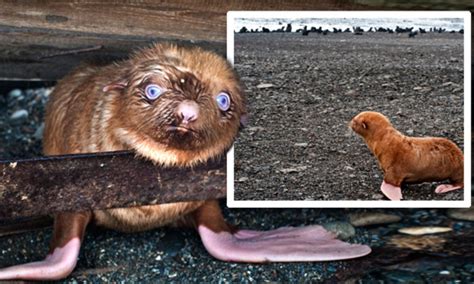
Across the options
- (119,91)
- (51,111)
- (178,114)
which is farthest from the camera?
(51,111)

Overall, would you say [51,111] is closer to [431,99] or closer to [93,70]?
[93,70]

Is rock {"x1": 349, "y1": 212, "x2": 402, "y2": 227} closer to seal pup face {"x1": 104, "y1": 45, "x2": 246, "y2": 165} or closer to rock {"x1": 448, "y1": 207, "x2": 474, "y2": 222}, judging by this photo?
rock {"x1": 448, "y1": 207, "x2": 474, "y2": 222}

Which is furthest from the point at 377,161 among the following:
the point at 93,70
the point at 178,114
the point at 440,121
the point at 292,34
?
the point at 93,70

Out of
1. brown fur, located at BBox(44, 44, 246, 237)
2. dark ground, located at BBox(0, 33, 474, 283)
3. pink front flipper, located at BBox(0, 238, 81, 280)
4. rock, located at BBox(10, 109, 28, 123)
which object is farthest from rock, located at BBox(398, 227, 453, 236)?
Answer: rock, located at BBox(10, 109, 28, 123)

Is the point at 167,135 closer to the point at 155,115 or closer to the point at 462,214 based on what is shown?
the point at 155,115

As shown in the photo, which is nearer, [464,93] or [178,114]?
[178,114]

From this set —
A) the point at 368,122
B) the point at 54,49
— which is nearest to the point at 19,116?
the point at 54,49
